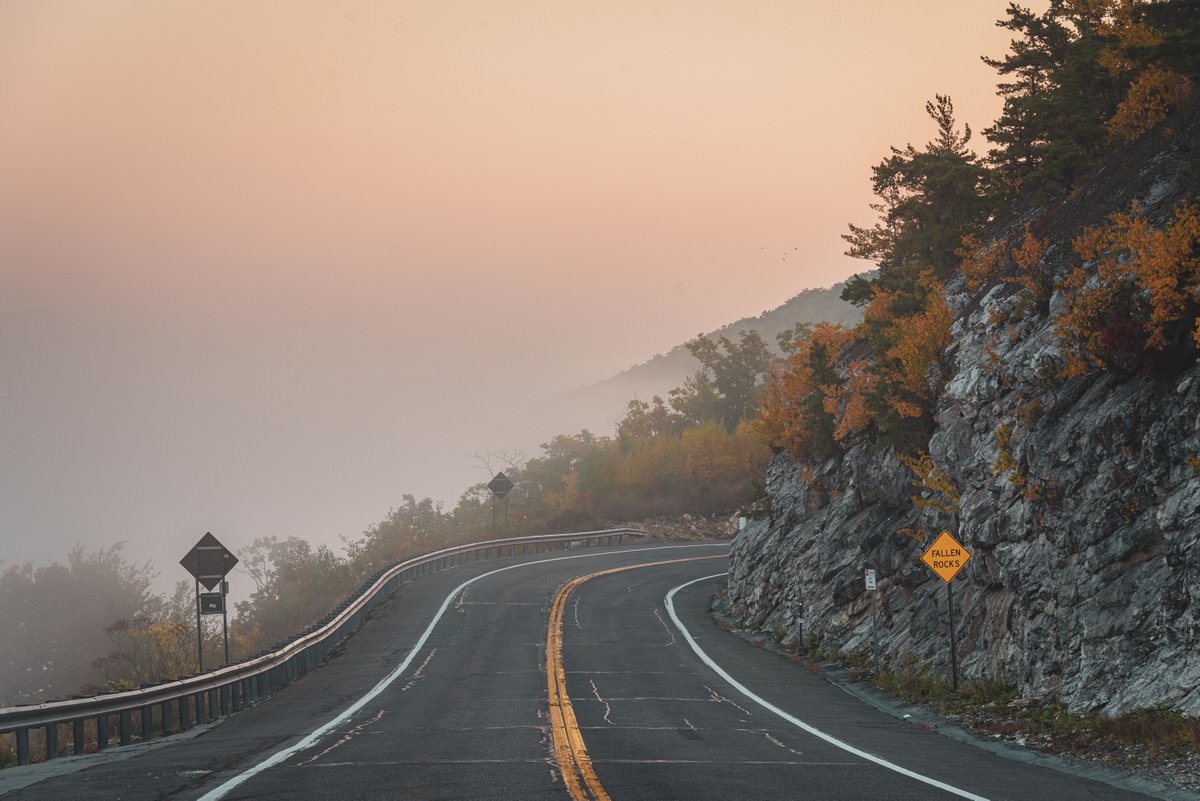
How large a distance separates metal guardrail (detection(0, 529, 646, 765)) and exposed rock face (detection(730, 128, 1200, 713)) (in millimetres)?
12393

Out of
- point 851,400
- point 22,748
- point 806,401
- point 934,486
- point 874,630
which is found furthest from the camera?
point 806,401

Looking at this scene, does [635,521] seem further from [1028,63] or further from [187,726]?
[187,726]

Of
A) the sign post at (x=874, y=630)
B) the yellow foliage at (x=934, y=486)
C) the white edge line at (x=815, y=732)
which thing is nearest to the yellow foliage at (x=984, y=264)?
the yellow foliage at (x=934, y=486)

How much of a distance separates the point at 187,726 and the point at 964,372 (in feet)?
53.3

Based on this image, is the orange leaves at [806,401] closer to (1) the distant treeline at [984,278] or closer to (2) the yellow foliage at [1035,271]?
(1) the distant treeline at [984,278]

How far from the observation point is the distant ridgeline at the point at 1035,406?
47.2 feet

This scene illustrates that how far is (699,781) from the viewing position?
10242 millimetres

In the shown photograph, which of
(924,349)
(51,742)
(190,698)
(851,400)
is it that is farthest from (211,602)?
(924,349)

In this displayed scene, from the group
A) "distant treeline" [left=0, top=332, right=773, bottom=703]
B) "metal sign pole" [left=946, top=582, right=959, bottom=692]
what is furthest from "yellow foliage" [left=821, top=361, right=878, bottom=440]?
Answer: "distant treeline" [left=0, top=332, right=773, bottom=703]

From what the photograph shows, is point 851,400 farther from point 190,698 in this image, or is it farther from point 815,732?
point 190,698

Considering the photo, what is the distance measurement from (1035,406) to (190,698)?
55.1ft

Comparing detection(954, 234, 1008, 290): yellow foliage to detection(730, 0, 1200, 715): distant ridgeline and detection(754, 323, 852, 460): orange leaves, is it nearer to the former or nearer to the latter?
detection(730, 0, 1200, 715): distant ridgeline

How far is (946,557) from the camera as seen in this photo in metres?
18.4

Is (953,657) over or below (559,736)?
below
